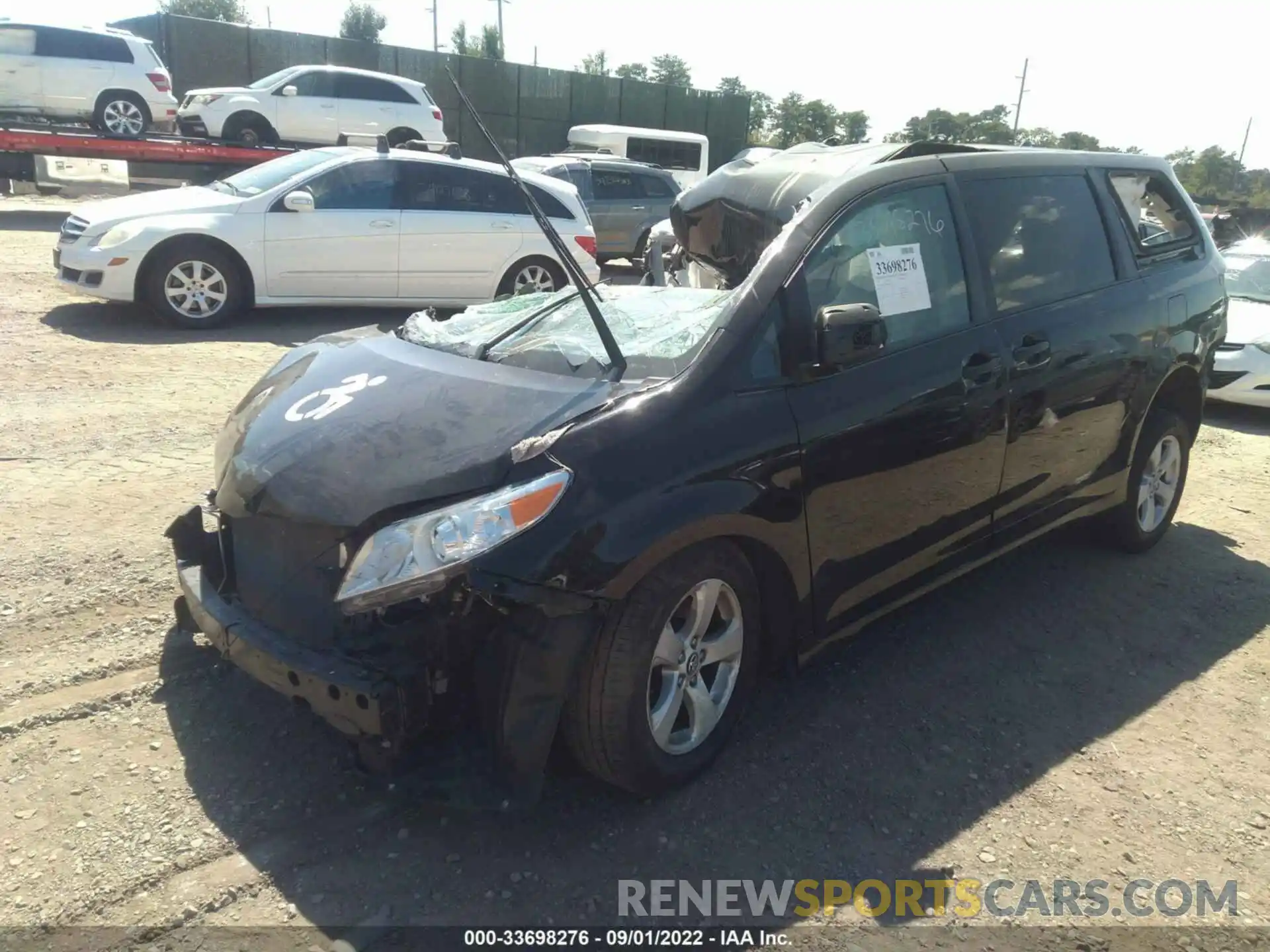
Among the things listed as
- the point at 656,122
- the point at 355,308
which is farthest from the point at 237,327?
the point at 656,122

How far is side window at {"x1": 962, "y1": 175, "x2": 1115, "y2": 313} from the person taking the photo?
Result: 387 cm

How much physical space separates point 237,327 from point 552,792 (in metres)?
7.36

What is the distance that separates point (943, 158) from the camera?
3797 mm

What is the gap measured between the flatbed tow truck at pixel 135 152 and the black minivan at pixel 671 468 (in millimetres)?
13084

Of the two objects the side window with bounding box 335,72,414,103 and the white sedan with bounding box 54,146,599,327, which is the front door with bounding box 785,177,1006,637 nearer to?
the white sedan with bounding box 54,146,599,327

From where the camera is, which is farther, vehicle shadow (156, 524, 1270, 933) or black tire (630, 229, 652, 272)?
black tire (630, 229, 652, 272)

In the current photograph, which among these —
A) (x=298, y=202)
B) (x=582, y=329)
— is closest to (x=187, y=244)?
(x=298, y=202)

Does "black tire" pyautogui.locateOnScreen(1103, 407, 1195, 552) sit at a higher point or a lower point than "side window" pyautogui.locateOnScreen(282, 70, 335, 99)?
lower

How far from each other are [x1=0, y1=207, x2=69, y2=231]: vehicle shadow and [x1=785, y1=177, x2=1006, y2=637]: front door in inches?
558

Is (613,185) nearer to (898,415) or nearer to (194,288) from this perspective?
(194,288)

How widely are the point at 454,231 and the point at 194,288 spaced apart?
247 cm

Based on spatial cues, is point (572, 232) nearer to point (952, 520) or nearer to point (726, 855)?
point (952, 520)

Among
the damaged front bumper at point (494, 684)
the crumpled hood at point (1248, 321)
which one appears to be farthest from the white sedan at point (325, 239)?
the damaged front bumper at point (494, 684)

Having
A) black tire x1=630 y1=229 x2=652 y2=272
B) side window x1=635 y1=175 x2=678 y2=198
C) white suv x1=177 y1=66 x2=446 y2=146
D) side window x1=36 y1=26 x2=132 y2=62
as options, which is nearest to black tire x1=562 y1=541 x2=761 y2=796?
black tire x1=630 y1=229 x2=652 y2=272
